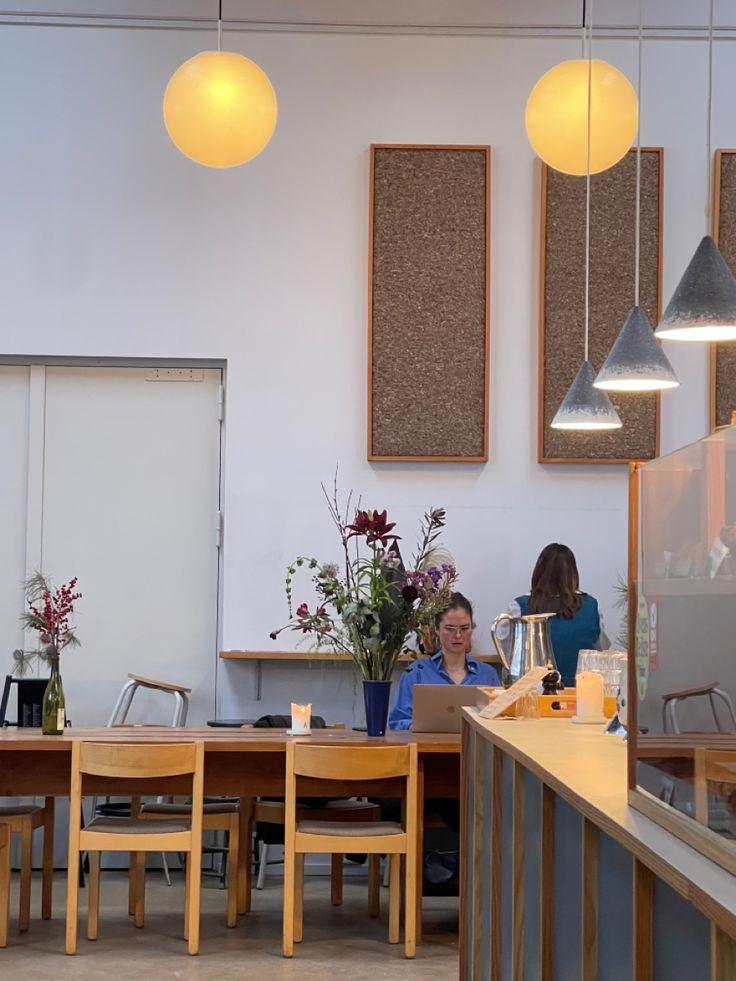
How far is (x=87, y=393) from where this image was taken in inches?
276

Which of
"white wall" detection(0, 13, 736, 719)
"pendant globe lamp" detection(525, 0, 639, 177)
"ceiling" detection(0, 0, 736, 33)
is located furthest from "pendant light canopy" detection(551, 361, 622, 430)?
"ceiling" detection(0, 0, 736, 33)

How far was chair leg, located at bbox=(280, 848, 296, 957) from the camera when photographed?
15.9 feet

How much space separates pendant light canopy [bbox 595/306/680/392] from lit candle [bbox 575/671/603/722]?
110 cm

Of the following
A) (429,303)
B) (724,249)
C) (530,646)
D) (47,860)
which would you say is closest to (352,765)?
(530,646)

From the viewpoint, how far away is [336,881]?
5824mm

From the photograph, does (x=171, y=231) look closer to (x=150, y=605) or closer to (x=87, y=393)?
(x=87, y=393)

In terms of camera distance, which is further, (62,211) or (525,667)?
(62,211)

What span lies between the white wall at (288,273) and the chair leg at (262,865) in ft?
2.43

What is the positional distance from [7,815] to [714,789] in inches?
171

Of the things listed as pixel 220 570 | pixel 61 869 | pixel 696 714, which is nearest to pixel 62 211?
pixel 220 570

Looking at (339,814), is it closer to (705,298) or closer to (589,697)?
(589,697)

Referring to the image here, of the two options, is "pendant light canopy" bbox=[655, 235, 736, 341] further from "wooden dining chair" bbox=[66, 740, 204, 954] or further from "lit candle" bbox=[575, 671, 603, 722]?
"wooden dining chair" bbox=[66, 740, 204, 954]

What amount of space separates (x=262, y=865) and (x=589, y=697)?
11.3 feet

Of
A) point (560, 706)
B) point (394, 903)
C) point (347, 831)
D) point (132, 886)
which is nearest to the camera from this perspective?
point (560, 706)
